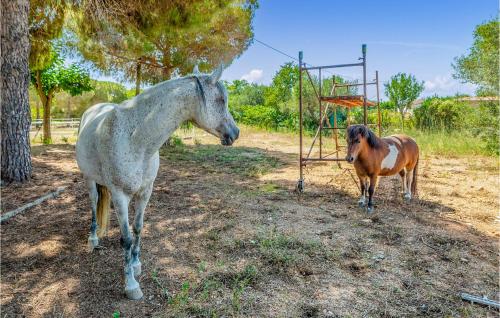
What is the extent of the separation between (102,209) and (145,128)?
4.28ft

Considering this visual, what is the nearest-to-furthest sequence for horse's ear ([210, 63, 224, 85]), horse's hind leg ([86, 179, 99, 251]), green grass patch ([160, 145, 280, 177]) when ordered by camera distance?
horse's ear ([210, 63, 224, 85])
horse's hind leg ([86, 179, 99, 251])
green grass patch ([160, 145, 280, 177])

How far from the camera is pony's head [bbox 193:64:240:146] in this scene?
203 cm

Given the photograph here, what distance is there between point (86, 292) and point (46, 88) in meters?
12.0

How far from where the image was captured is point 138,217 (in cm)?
246

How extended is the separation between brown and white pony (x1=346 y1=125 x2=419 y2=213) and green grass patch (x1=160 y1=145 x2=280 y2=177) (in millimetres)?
2894

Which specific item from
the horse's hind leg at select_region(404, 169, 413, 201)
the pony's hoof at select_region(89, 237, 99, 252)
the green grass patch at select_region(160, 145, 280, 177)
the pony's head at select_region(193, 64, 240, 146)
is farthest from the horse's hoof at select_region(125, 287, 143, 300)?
the green grass patch at select_region(160, 145, 280, 177)

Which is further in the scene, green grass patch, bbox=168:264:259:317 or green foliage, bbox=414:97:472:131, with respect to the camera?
green foliage, bbox=414:97:472:131

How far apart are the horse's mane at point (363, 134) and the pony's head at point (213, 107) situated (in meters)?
2.50

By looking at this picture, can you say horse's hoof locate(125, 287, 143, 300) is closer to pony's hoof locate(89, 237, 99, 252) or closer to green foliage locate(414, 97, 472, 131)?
pony's hoof locate(89, 237, 99, 252)

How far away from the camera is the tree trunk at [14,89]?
4629 millimetres

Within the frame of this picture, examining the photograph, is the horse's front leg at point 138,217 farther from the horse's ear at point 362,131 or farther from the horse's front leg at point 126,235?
the horse's ear at point 362,131

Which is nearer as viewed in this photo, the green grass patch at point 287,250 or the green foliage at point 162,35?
the green grass patch at point 287,250

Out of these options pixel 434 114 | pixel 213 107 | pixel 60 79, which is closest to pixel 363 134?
pixel 213 107

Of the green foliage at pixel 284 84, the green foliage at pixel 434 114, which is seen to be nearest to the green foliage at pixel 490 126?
the green foliage at pixel 434 114
